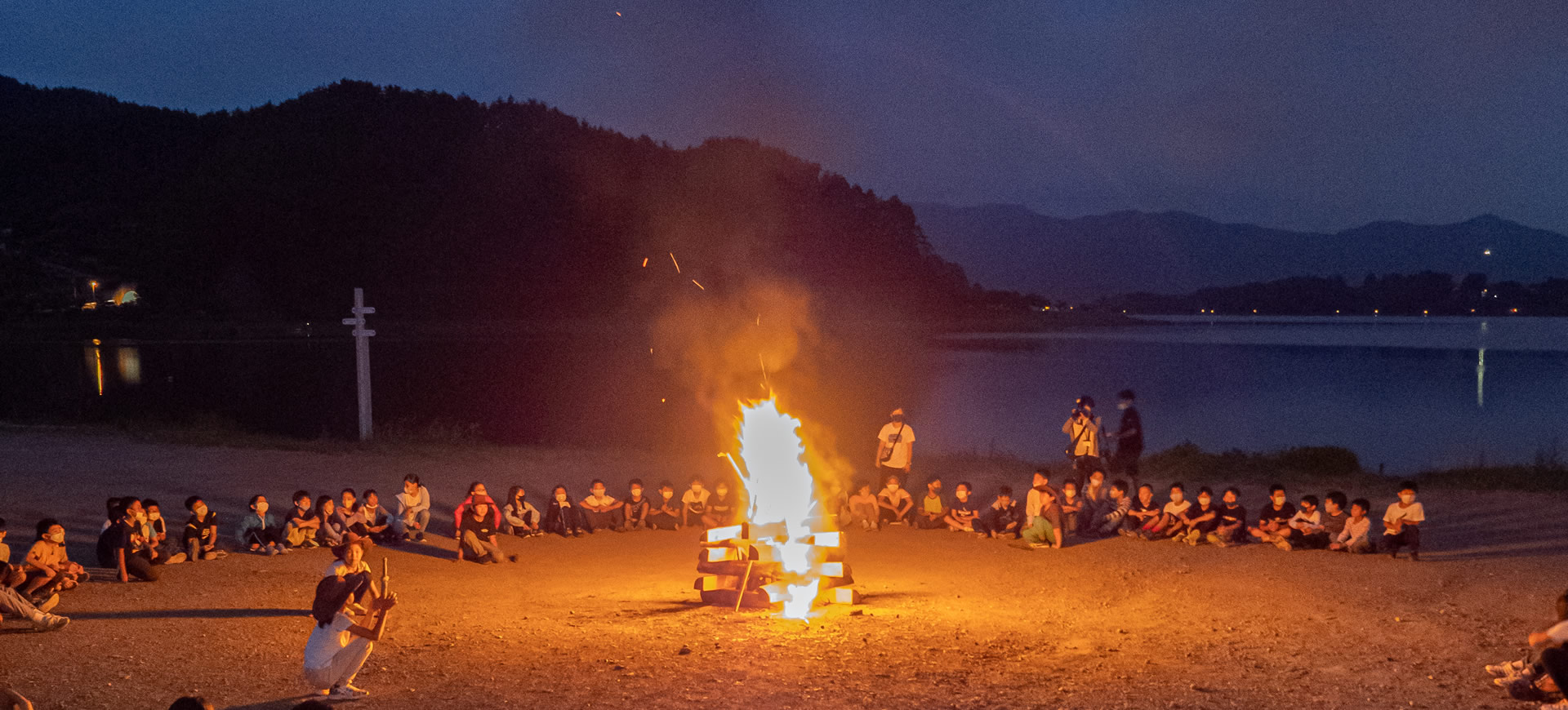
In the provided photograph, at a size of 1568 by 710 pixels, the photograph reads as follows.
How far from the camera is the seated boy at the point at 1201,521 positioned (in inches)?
447

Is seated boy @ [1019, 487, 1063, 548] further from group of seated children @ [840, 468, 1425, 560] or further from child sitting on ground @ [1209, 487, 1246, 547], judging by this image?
child sitting on ground @ [1209, 487, 1246, 547]

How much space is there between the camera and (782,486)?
1017 centimetres

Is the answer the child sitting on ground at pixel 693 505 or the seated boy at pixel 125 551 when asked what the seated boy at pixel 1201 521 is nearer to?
the child sitting on ground at pixel 693 505

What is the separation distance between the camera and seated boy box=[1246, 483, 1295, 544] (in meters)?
10.9

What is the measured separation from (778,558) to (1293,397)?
37.5m

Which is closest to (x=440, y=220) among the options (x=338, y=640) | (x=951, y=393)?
(x=951, y=393)

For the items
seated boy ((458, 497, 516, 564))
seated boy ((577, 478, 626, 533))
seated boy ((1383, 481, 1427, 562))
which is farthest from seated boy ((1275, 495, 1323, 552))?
seated boy ((458, 497, 516, 564))

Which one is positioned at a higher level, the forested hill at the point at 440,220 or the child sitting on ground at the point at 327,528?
the forested hill at the point at 440,220

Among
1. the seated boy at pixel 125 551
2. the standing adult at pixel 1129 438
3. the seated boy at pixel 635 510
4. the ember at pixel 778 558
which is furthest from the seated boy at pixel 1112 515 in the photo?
the seated boy at pixel 125 551

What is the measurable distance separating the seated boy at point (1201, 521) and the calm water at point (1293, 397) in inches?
425

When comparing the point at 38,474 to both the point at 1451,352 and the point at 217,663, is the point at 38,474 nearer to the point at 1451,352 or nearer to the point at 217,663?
the point at 217,663

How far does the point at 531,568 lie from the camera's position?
10.6m

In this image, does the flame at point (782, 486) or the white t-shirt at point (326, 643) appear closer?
the white t-shirt at point (326, 643)

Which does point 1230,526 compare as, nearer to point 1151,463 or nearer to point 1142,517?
point 1142,517
